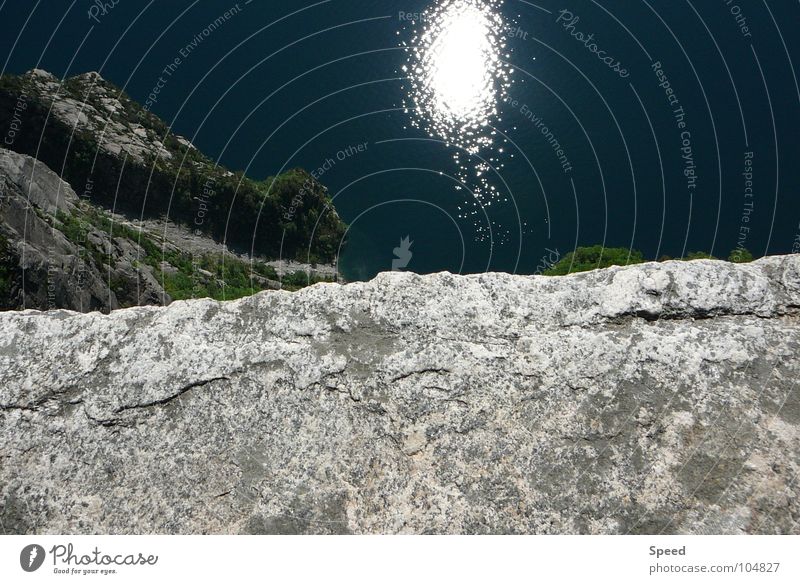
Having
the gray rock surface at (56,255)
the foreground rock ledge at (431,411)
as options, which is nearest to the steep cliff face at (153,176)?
the gray rock surface at (56,255)

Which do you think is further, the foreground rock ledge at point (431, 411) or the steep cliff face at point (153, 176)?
the steep cliff face at point (153, 176)

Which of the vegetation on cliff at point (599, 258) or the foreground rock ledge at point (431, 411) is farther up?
the vegetation on cliff at point (599, 258)

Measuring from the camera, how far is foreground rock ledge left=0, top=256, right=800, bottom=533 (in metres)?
3.75

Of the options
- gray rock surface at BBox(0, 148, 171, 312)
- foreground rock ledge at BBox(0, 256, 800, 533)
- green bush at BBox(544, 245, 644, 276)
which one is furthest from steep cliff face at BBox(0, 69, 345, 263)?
foreground rock ledge at BBox(0, 256, 800, 533)

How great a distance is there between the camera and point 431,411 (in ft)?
12.8

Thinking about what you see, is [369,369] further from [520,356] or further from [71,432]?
[71,432]

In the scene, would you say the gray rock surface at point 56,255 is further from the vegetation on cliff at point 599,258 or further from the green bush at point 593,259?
the green bush at point 593,259

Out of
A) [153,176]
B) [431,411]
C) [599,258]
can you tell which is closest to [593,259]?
[599,258]

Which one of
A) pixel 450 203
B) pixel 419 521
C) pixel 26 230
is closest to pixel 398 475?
pixel 419 521

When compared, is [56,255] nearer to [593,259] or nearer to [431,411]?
[431,411]

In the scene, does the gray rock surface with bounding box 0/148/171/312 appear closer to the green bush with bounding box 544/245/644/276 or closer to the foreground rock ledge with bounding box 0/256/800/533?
the foreground rock ledge with bounding box 0/256/800/533

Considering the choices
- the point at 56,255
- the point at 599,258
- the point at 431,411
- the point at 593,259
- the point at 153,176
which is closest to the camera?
the point at 431,411

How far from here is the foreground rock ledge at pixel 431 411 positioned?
3754 millimetres

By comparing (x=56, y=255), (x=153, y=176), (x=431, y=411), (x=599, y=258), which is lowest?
(x=431, y=411)
